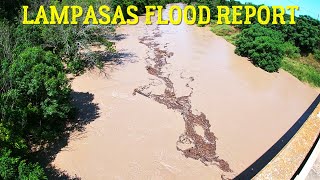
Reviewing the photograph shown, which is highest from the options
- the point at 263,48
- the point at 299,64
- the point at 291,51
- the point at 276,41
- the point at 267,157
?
the point at 276,41

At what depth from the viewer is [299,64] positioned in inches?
1029

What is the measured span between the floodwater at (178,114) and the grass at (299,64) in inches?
46.6

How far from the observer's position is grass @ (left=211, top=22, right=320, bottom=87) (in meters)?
23.2

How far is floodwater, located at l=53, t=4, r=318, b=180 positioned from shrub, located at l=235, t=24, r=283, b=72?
655mm

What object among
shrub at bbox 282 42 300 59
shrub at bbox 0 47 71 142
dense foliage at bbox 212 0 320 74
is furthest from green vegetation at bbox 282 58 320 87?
shrub at bbox 0 47 71 142

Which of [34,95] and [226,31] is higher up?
[226,31]

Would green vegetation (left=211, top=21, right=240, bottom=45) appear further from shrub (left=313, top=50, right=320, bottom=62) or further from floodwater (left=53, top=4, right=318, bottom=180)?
shrub (left=313, top=50, right=320, bottom=62)

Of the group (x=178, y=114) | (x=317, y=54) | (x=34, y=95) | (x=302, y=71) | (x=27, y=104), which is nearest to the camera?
(x=27, y=104)

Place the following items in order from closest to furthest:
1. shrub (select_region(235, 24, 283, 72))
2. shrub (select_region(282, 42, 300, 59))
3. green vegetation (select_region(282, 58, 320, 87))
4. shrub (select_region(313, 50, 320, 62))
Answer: shrub (select_region(235, 24, 283, 72))
green vegetation (select_region(282, 58, 320, 87))
shrub (select_region(282, 42, 300, 59))
shrub (select_region(313, 50, 320, 62))

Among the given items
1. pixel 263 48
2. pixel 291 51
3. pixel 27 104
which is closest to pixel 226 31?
pixel 291 51

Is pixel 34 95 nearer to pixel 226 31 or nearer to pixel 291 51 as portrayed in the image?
pixel 291 51

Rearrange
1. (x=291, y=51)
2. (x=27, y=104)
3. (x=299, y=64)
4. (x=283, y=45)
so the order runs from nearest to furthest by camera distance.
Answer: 1. (x=27, y=104)
2. (x=299, y=64)
3. (x=283, y=45)
4. (x=291, y=51)

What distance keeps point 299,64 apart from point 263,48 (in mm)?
5291

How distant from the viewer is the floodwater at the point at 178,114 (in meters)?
12.6
